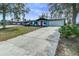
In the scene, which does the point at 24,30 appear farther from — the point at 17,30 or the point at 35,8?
the point at 35,8

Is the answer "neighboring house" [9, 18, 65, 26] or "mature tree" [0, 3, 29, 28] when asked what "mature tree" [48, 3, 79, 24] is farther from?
"mature tree" [0, 3, 29, 28]

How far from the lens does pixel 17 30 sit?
306 cm

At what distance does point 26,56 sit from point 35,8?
64cm

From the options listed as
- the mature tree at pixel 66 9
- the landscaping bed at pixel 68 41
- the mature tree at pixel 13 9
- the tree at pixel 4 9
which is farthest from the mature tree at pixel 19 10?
the landscaping bed at pixel 68 41

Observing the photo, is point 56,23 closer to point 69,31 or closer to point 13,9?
point 69,31

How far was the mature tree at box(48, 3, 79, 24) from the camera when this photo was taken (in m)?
2.99

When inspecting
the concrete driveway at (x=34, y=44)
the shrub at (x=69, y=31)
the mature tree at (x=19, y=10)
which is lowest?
the concrete driveway at (x=34, y=44)

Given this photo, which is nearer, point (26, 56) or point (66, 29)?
point (26, 56)

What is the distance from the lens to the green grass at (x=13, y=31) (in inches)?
117

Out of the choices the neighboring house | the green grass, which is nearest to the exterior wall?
the neighboring house

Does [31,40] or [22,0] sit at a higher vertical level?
[22,0]

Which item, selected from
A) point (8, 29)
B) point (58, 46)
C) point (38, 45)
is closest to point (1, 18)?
point (8, 29)

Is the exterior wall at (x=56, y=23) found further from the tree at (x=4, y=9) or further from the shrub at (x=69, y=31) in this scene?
the tree at (x=4, y=9)

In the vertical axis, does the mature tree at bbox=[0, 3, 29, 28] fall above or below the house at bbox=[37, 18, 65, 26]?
above
